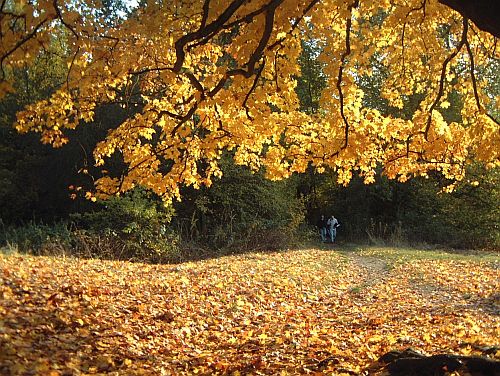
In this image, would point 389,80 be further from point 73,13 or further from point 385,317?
point 73,13

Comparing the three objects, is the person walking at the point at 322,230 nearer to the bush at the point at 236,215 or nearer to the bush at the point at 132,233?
the bush at the point at 236,215

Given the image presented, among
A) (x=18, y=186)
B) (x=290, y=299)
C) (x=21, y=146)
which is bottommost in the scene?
(x=290, y=299)

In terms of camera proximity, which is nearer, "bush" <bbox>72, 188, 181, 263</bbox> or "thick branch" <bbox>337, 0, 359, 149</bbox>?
"thick branch" <bbox>337, 0, 359, 149</bbox>

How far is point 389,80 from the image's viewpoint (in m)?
10.9

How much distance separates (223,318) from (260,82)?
3924mm

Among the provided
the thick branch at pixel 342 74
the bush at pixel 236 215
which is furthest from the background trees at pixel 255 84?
the bush at pixel 236 215

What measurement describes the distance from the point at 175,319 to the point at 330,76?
4.51 m

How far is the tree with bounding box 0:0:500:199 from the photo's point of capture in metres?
6.47

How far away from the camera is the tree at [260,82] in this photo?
21.2ft

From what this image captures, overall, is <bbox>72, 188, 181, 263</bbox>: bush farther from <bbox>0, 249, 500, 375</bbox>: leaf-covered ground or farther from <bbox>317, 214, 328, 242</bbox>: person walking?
<bbox>317, 214, 328, 242</bbox>: person walking

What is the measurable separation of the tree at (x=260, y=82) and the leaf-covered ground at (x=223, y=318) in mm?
2069

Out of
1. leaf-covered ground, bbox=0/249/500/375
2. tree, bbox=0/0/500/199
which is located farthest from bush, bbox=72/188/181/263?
tree, bbox=0/0/500/199

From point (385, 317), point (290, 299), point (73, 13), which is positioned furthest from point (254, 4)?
point (290, 299)

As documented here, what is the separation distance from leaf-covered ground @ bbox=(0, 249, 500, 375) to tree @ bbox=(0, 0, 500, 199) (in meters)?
2.07
